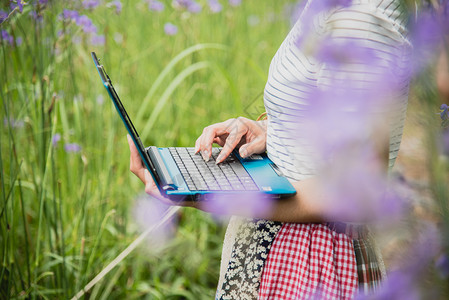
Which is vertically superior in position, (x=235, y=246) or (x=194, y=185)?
(x=194, y=185)

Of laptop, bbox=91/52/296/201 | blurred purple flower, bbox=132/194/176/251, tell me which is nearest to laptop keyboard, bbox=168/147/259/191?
laptop, bbox=91/52/296/201

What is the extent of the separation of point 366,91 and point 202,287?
5.35 ft

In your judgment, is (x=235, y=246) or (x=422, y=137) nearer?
(x=422, y=137)

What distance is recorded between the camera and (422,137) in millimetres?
404

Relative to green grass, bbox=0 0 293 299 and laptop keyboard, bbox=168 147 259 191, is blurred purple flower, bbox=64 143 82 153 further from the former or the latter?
laptop keyboard, bbox=168 147 259 191

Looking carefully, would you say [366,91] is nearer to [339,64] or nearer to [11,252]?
[339,64]

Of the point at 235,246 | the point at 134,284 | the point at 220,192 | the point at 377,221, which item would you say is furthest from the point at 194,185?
the point at 134,284

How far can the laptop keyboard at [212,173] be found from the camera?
918mm

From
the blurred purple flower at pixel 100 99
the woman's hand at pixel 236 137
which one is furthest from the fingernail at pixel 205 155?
the blurred purple flower at pixel 100 99

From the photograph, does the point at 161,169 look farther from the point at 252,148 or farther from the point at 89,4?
the point at 89,4

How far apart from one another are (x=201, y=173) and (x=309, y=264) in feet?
0.96

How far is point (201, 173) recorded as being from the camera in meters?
1.00

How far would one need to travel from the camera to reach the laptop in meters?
0.88

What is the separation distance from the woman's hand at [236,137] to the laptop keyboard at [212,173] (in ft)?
0.08
